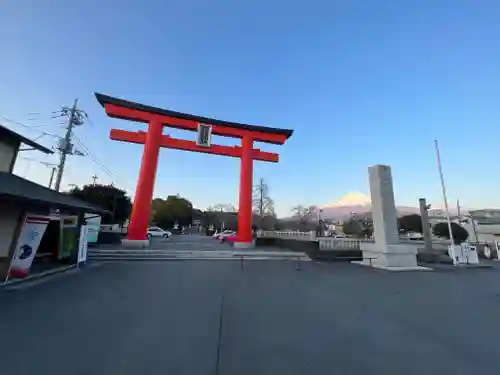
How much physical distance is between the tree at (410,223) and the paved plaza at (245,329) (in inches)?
1419

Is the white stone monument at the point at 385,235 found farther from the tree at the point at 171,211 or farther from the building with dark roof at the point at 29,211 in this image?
the tree at the point at 171,211

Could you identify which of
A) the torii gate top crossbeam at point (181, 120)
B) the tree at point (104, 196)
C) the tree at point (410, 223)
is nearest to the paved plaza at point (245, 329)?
the torii gate top crossbeam at point (181, 120)

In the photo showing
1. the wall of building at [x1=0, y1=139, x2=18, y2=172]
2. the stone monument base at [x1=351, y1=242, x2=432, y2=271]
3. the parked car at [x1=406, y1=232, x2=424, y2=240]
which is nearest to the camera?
the wall of building at [x1=0, y1=139, x2=18, y2=172]

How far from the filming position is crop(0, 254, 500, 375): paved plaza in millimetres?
2627

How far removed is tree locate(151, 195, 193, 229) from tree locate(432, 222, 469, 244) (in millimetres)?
41434

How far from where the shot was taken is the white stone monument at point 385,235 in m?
10.9

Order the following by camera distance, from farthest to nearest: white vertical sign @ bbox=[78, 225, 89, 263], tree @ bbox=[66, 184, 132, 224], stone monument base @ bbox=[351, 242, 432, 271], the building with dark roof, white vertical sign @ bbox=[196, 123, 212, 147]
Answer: tree @ bbox=[66, 184, 132, 224] < white vertical sign @ bbox=[196, 123, 212, 147] < stone monument base @ bbox=[351, 242, 432, 271] < white vertical sign @ bbox=[78, 225, 89, 263] < the building with dark roof

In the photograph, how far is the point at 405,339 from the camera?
3.36 meters

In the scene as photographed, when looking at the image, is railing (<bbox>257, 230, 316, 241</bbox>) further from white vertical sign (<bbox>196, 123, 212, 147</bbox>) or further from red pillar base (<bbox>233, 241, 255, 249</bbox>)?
white vertical sign (<bbox>196, 123, 212, 147</bbox>)

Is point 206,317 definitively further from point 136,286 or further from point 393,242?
point 393,242

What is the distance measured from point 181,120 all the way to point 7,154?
1064 cm

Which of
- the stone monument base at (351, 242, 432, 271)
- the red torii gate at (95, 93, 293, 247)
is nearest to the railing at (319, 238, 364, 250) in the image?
the stone monument base at (351, 242, 432, 271)

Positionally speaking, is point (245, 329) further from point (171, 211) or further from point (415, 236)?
point (171, 211)

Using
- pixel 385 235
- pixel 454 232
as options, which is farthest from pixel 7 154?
pixel 454 232
